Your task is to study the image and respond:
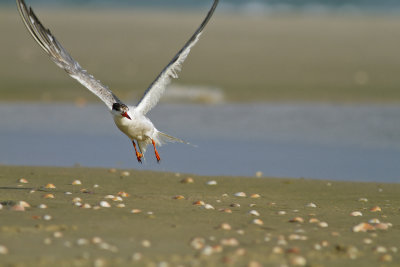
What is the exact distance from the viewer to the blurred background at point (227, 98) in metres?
11.1

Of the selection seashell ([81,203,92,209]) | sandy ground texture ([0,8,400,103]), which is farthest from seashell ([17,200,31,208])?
sandy ground texture ([0,8,400,103])

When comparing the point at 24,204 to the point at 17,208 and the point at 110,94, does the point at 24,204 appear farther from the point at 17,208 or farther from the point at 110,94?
the point at 110,94

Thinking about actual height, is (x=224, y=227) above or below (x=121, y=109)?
below

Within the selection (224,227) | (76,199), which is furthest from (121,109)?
(224,227)

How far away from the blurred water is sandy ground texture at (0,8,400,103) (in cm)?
197

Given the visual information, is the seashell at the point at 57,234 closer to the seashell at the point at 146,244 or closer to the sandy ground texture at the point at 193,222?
the sandy ground texture at the point at 193,222

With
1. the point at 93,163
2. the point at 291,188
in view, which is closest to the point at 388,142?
the point at 291,188

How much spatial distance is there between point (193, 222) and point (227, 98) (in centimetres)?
1193

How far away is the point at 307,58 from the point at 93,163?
564 inches

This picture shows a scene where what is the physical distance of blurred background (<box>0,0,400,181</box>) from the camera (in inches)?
438

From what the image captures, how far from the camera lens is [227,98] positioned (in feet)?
59.6

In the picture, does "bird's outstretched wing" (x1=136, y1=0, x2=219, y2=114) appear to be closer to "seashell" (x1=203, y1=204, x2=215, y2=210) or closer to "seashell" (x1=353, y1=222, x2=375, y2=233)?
"seashell" (x1=203, y1=204, x2=215, y2=210)

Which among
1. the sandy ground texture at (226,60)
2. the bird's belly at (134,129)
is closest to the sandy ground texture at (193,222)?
the bird's belly at (134,129)

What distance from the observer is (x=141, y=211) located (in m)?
6.74
